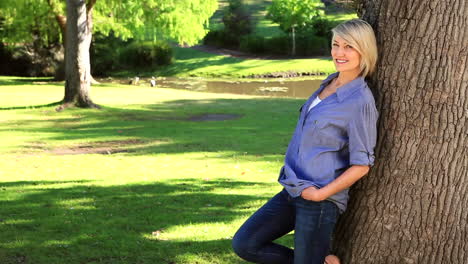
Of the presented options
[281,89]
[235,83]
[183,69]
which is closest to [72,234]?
[281,89]

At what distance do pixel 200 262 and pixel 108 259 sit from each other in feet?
2.69

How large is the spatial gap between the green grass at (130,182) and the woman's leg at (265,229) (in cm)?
153

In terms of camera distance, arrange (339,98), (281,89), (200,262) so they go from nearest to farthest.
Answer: (339,98)
(200,262)
(281,89)

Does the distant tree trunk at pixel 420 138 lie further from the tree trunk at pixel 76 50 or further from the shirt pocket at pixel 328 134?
the tree trunk at pixel 76 50

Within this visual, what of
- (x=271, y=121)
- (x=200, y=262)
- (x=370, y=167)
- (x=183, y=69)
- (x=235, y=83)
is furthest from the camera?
(x=183, y=69)

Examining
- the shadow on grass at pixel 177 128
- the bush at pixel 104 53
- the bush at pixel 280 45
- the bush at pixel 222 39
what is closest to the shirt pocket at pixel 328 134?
the shadow on grass at pixel 177 128

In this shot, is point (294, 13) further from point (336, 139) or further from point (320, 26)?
point (336, 139)

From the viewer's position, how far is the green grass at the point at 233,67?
Result: 1877 inches

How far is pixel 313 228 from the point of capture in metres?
3.70

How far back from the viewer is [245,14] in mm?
59719

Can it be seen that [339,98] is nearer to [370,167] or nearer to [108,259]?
[370,167]

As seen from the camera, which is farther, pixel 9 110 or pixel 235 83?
pixel 235 83

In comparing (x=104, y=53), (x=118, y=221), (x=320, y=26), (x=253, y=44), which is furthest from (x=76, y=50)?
(x=320, y=26)

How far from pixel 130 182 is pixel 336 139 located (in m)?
5.74
